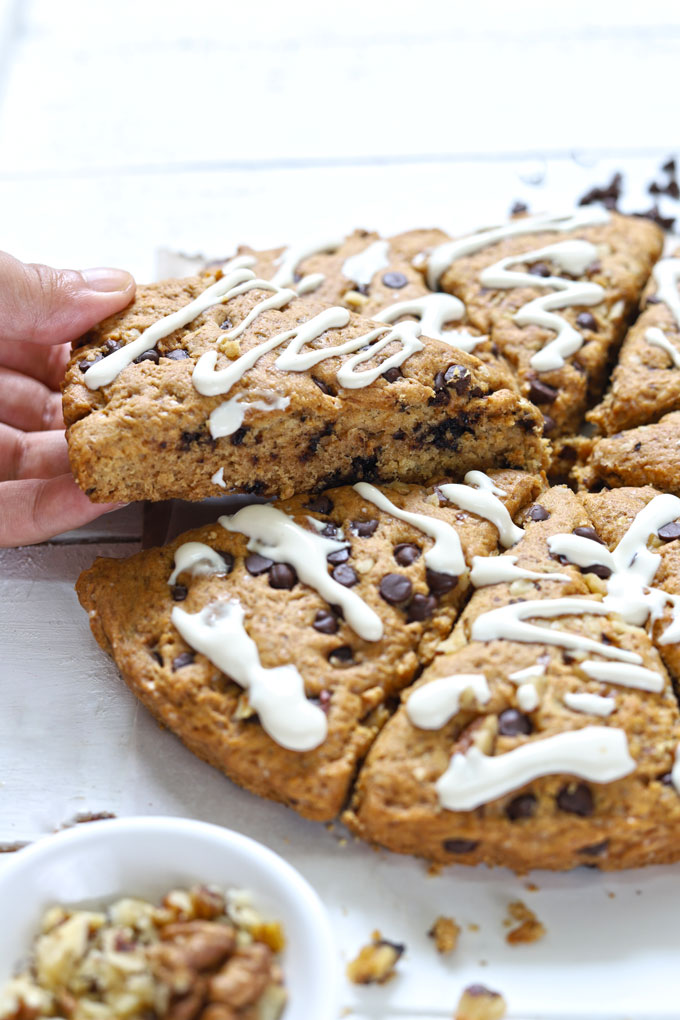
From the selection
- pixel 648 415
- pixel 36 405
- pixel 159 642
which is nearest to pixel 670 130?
pixel 648 415

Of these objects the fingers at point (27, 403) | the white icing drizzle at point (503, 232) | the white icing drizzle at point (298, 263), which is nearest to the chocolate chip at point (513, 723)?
the white icing drizzle at point (298, 263)

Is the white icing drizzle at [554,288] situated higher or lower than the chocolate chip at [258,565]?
higher

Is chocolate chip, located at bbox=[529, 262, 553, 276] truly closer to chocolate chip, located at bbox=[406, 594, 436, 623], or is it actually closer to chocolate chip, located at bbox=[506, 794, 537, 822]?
chocolate chip, located at bbox=[406, 594, 436, 623]

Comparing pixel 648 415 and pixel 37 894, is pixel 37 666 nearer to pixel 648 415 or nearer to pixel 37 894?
pixel 37 894

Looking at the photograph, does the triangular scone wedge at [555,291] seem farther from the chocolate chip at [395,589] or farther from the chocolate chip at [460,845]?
the chocolate chip at [460,845]

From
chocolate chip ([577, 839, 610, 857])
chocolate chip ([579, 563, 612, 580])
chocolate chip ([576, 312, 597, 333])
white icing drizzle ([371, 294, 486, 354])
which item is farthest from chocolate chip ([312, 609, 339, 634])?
chocolate chip ([576, 312, 597, 333])

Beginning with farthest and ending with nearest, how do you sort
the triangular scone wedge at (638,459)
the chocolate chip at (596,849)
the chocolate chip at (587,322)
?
the chocolate chip at (587,322), the triangular scone wedge at (638,459), the chocolate chip at (596,849)
